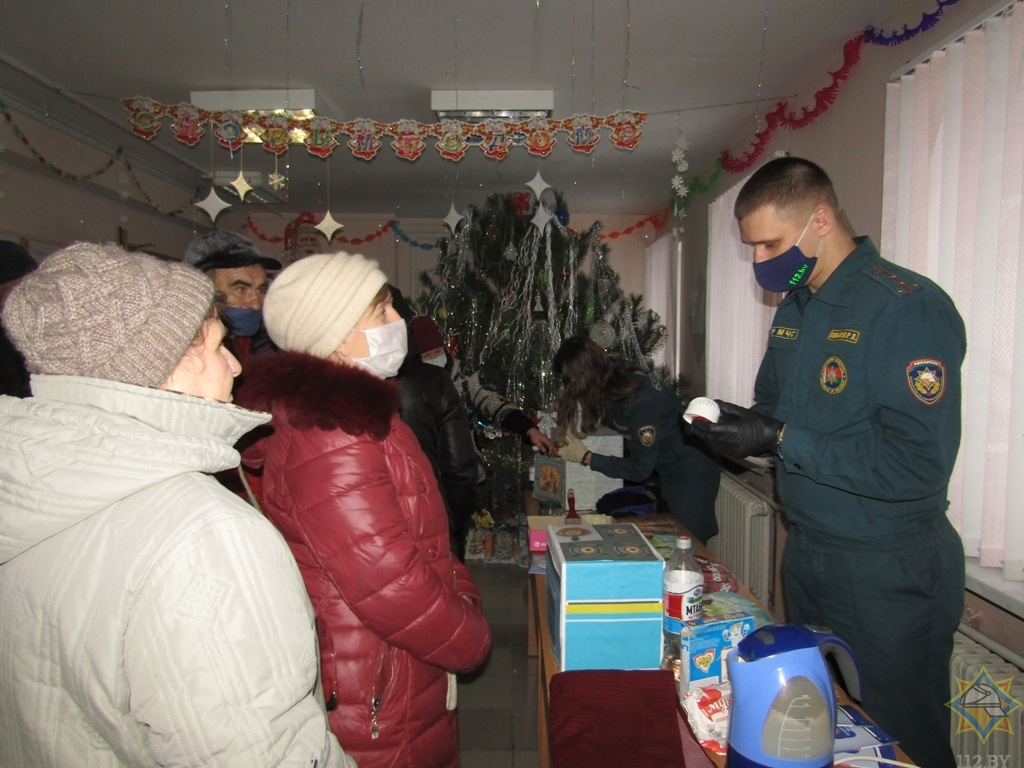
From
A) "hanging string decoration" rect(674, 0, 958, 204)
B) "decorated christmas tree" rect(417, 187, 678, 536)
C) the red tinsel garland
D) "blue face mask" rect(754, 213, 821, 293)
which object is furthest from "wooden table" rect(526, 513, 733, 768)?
the red tinsel garland

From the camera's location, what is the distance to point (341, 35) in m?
2.90

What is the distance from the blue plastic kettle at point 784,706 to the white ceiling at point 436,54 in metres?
2.66

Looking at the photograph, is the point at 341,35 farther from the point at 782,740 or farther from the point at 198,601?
the point at 782,740

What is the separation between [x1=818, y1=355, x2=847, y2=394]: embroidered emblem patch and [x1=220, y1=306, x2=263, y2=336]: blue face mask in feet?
5.73

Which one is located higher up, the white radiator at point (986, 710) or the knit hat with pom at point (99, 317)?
the knit hat with pom at point (99, 317)

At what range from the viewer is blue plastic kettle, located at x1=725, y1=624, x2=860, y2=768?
91cm

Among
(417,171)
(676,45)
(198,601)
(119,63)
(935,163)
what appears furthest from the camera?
(417,171)

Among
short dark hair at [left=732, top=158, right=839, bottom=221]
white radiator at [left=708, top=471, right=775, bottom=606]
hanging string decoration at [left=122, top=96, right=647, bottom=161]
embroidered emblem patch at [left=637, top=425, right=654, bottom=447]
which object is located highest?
hanging string decoration at [left=122, top=96, right=647, bottom=161]

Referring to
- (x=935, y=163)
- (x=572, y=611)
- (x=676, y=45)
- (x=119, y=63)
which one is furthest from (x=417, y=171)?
(x=572, y=611)

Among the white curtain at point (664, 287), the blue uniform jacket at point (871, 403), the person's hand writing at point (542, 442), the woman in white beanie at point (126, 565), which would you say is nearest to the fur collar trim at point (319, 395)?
the woman in white beanie at point (126, 565)

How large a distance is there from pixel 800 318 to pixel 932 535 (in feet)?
2.07

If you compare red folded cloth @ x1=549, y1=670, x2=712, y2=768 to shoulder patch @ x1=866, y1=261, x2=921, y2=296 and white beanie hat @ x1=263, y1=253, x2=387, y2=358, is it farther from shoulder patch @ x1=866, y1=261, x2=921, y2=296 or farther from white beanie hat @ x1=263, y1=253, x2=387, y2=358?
shoulder patch @ x1=866, y1=261, x2=921, y2=296

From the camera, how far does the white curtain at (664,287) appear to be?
6.35 meters

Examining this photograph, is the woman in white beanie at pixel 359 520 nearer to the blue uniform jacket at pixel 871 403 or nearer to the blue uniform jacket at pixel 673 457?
the blue uniform jacket at pixel 871 403
